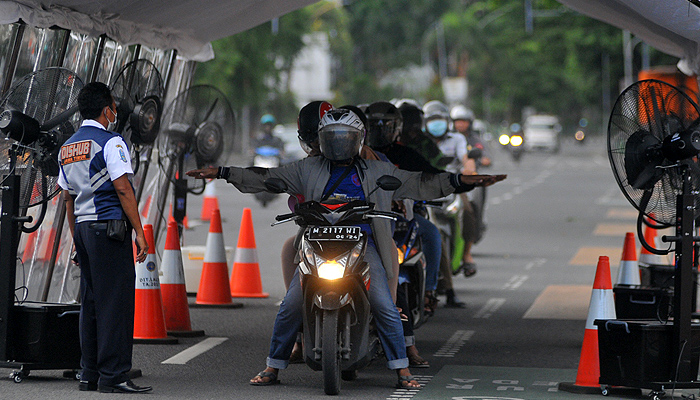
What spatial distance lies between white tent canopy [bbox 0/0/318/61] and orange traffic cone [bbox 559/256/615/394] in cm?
412

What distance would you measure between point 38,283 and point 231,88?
40.1 m

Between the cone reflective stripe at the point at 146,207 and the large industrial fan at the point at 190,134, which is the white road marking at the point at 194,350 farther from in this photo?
the large industrial fan at the point at 190,134

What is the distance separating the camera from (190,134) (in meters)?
11.4

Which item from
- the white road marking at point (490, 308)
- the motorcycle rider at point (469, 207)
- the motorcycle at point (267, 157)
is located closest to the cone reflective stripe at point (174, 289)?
the white road marking at point (490, 308)

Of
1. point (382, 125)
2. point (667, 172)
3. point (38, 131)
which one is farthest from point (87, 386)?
point (667, 172)

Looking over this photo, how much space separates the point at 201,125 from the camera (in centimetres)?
1152

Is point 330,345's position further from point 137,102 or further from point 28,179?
point 137,102

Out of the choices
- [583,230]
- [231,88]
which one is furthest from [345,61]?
[583,230]

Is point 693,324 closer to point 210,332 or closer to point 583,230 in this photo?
point 210,332

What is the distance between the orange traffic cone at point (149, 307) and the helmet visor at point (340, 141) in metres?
2.17

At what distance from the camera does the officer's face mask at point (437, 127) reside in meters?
12.2

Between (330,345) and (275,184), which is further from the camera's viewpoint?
(275,184)

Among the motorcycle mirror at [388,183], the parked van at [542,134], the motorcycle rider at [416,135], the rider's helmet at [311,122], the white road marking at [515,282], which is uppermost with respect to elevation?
the parked van at [542,134]

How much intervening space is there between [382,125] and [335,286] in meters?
2.32
